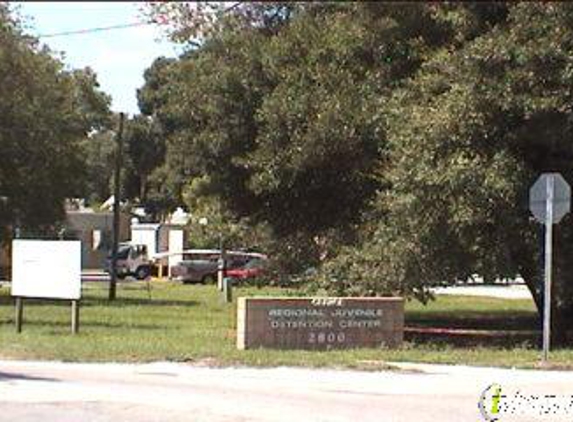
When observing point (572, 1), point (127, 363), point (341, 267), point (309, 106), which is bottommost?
point (127, 363)

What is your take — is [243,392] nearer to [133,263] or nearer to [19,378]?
[19,378]

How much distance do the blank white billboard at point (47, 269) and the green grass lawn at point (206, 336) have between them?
0.91m

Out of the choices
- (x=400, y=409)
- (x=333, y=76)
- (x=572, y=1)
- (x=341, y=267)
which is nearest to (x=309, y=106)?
(x=333, y=76)

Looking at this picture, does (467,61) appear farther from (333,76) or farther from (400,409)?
(400,409)

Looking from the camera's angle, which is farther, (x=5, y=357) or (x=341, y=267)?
(x=341, y=267)

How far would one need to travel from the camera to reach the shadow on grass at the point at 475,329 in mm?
23969

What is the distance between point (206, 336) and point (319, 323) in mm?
3618

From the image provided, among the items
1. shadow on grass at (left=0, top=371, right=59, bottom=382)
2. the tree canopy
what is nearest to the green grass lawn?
the tree canopy

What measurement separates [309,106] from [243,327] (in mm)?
6791

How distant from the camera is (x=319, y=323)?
20.5 meters

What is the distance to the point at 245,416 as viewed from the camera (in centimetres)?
1202

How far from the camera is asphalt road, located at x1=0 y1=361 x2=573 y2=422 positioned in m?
12.1

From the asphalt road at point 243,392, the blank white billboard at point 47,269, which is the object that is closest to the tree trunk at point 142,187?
the blank white billboard at point 47,269

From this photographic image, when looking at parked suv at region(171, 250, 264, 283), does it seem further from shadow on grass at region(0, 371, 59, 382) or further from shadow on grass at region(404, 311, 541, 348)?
shadow on grass at region(0, 371, 59, 382)
